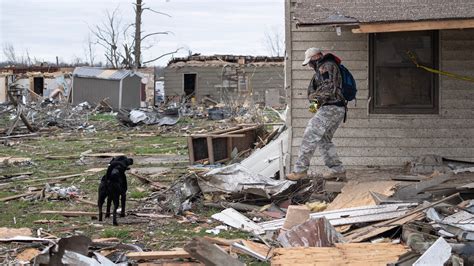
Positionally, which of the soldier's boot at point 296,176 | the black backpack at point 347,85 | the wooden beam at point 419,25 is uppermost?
the wooden beam at point 419,25

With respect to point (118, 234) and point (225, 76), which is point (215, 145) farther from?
point (225, 76)

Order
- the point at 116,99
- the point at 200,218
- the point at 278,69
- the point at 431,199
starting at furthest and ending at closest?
the point at 278,69 < the point at 116,99 < the point at 200,218 < the point at 431,199

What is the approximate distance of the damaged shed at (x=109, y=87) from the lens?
122 feet

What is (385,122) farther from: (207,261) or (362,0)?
(207,261)

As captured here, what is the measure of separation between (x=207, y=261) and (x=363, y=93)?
5688 mm

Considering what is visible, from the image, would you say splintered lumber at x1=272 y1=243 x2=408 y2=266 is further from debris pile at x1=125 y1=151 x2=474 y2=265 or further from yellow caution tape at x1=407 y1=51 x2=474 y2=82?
yellow caution tape at x1=407 y1=51 x2=474 y2=82

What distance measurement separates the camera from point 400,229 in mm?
7258

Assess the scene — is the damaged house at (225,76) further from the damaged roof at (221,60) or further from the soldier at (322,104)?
the soldier at (322,104)

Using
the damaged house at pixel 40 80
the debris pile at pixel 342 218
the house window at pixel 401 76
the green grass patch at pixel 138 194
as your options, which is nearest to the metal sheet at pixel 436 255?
the debris pile at pixel 342 218

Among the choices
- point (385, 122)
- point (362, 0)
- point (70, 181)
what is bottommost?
point (70, 181)

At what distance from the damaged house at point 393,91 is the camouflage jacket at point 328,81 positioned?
0.94 m

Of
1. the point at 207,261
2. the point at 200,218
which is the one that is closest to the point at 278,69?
the point at 200,218

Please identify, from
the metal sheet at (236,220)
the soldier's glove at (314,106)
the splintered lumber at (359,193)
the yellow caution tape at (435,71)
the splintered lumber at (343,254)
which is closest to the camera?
the splintered lumber at (343,254)

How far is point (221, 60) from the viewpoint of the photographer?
143 ft
